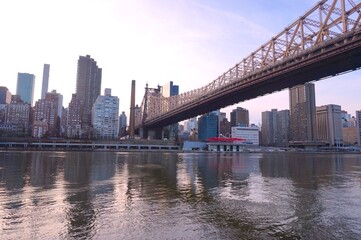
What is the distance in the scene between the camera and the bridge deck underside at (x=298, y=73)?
30570 mm

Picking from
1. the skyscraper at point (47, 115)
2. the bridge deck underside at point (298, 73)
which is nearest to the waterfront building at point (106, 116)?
the skyscraper at point (47, 115)

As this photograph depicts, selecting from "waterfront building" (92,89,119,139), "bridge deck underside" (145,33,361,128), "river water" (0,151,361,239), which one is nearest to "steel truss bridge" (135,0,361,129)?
"bridge deck underside" (145,33,361,128)

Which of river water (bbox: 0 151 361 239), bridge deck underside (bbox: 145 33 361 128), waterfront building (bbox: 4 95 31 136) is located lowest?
river water (bbox: 0 151 361 239)

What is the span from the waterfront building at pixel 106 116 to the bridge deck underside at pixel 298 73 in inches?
5213

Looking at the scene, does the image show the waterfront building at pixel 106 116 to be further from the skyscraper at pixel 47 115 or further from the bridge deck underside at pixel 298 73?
the bridge deck underside at pixel 298 73

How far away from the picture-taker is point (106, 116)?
189m

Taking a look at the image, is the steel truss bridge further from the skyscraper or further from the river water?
the skyscraper

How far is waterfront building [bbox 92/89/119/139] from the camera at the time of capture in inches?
7338

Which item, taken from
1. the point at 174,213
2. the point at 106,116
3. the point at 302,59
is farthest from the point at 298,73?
the point at 106,116

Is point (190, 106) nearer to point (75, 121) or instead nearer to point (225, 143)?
point (225, 143)

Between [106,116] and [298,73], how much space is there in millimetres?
162696

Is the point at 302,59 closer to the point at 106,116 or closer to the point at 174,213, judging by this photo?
the point at 174,213

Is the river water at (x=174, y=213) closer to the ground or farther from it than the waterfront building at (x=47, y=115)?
closer to the ground

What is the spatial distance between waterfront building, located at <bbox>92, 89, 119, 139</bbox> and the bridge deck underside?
132420 mm
